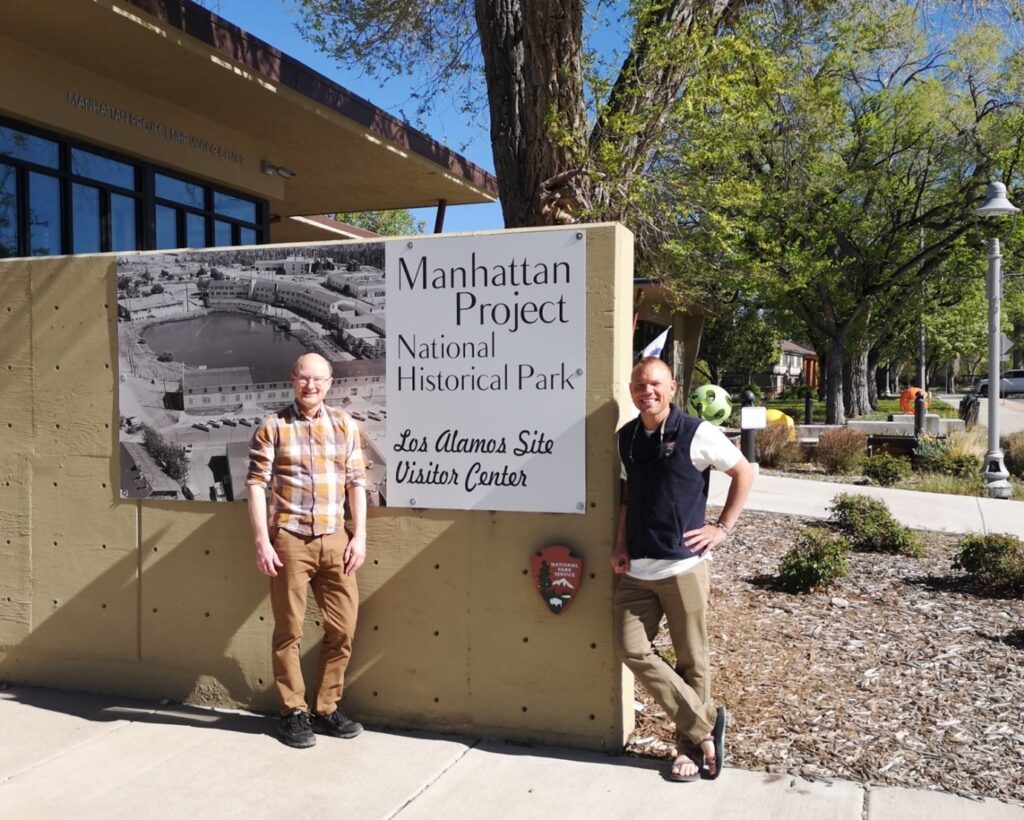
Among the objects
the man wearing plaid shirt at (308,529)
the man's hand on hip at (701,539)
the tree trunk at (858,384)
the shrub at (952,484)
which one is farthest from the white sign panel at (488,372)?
the tree trunk at (858,384)

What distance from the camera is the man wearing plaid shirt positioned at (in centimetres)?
448

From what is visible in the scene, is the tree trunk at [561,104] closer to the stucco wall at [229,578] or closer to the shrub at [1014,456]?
the stucco wall at [229,578]

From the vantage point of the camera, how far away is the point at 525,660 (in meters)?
4.58

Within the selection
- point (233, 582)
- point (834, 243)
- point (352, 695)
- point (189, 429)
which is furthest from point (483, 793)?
point (834, 243)

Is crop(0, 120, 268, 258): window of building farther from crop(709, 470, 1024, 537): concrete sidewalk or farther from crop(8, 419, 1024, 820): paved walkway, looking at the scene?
crop(709, 470, 1024, 537): concrete sidewalk

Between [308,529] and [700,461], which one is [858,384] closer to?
[700,461]

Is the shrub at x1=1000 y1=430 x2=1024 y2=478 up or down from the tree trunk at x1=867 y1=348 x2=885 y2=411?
down

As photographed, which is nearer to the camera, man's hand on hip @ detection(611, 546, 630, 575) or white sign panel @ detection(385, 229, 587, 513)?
A: man's hand on hip @ detection(611, 546, 630, 575)

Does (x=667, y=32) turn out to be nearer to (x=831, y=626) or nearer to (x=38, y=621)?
(x=831, y=626)

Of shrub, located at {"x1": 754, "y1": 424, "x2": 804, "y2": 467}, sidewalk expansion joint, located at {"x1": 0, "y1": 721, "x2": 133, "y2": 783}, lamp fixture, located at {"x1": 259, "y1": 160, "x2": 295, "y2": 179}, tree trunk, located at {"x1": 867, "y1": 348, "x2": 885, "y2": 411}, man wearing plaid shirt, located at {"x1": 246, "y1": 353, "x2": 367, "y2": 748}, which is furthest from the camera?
tree trunk, located at {"x1": 867, "y1": 348, "x2": 885, "y2": 411}

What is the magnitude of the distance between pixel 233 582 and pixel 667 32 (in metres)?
4.91

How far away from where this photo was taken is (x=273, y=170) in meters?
13.6

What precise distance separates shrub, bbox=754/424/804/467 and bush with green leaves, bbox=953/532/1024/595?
8.29m

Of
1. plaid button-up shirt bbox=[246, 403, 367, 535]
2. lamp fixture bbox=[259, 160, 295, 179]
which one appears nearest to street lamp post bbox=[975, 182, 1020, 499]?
lamp fixture bbox=[259, 160, 295, 179]
